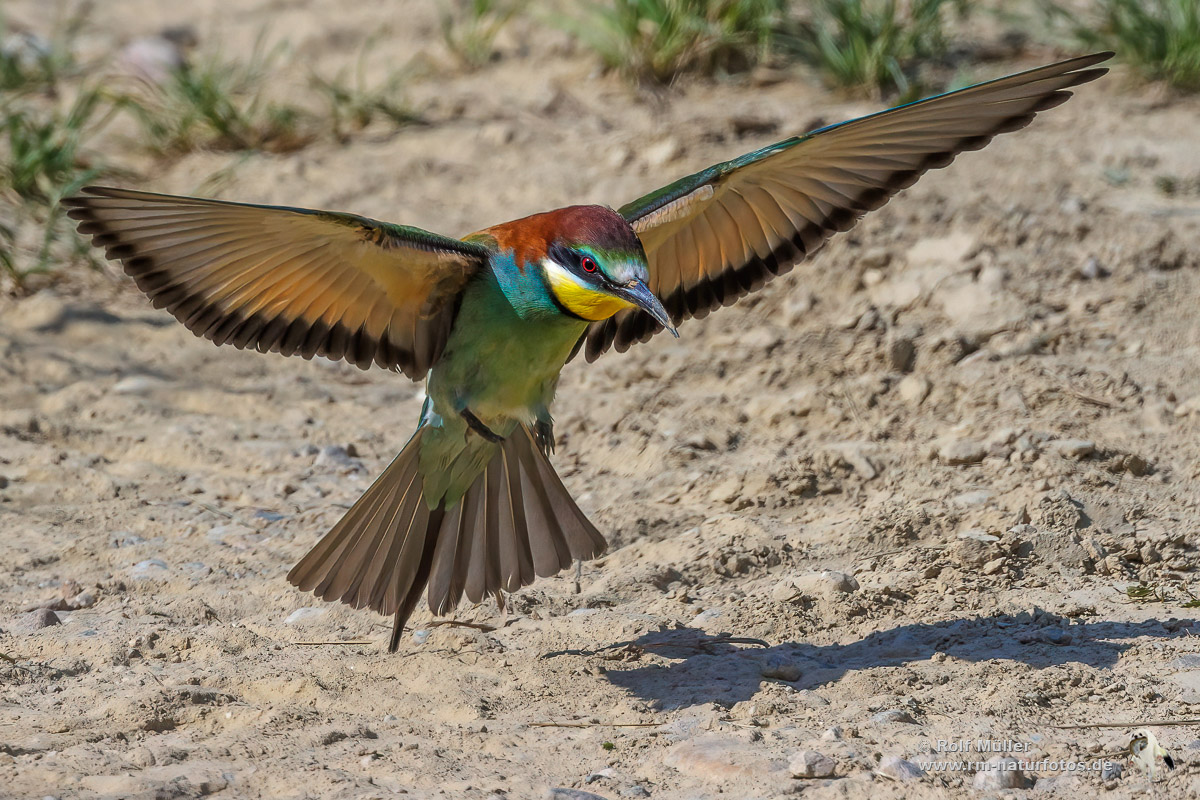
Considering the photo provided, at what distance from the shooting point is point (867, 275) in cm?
484

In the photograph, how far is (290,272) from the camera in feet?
10.4

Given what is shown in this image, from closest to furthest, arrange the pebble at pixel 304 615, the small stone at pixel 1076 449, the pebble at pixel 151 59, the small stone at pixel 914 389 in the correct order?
the pebble at pixel 304 615 → the small stone at pixel 1076 449 → the small stone at pixel 914 389 → the pebble at pixel 151 59

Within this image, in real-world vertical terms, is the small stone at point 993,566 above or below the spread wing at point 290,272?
below

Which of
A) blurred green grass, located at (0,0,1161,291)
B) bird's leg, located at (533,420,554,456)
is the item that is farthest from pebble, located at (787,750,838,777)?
blurred green grass, located at (0,0,1161,291)

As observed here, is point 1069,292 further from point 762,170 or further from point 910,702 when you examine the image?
point 910,702

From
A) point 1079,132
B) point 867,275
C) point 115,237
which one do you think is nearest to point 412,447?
point 115,237

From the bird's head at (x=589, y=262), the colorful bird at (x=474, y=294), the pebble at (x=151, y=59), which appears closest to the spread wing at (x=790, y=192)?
the colorful bird at (x=474, y=294)

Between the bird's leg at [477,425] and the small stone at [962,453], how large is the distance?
1366 millimetres

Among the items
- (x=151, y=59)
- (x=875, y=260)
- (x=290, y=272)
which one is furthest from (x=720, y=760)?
(x=151, y=59)

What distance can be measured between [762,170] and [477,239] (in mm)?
715

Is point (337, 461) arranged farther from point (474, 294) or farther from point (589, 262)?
point (589, 262)

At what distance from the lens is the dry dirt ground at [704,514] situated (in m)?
2.73

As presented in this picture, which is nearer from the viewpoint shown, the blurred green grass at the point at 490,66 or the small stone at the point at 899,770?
the small stone at the point at 899,770

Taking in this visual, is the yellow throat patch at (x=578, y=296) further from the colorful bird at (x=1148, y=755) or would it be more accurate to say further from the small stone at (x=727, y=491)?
the colorful bird at (x=1148, y=755)
